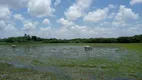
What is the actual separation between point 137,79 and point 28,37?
12662cm

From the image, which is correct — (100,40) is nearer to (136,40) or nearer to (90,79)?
(136,40)

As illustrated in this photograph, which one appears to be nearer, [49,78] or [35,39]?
[49,78]

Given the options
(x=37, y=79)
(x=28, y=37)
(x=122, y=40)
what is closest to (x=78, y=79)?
(x=37, y=79)

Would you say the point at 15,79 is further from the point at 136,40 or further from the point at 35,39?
the point at 35,39

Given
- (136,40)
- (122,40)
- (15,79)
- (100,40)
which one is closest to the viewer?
(15,79)

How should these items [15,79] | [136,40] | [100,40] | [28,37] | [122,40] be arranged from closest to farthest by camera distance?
[15,79], [136,40], [122,40], [100,40], [28,37]

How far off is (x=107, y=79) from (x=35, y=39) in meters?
128

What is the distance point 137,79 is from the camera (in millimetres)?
12422

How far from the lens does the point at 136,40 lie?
3467 inches

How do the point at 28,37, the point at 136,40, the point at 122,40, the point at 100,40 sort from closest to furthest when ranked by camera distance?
1. the point at 136,40
2. the point at 122,40
3. the point at 100,40
4. the point at 28,37

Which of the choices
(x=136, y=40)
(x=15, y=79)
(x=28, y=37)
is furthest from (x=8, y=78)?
(x=28, y=37)

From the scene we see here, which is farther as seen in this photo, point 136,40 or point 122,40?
point 122,40

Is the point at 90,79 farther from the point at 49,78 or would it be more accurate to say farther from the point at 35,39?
the point at 35,39

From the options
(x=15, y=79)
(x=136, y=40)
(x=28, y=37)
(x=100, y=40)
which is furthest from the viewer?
(x=28, y=37)
